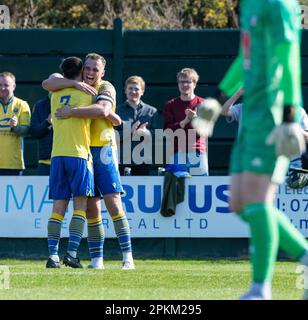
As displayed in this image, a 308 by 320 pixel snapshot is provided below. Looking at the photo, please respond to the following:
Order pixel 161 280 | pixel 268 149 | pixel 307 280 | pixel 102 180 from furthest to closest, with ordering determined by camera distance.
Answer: pixel 102 180 < pixel 161 280 < pixel 307 280 < pixel 268 149

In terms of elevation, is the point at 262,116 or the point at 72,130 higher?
the point at 72,130

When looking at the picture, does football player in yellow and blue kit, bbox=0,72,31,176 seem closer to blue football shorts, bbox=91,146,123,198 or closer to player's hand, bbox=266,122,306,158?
blue football shorts, bbox=91,146,123,198

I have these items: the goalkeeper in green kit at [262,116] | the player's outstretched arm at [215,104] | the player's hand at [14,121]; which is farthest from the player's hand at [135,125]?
the goalkeeper in green kit at [262,116]

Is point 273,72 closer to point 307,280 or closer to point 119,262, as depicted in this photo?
point 307,280

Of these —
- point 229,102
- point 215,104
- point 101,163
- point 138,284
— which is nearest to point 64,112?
point 101,163

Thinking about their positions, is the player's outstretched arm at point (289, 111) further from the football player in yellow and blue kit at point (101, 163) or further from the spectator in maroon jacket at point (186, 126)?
the spectator in maroon jacket at point (186, 126)

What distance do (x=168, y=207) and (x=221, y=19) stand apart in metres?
13.4

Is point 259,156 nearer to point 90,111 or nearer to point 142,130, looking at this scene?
point 90,111

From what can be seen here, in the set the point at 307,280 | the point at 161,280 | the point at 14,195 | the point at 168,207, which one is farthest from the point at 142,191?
the point at 307,280

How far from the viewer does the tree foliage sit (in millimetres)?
25844

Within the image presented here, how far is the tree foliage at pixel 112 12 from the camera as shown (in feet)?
84.8

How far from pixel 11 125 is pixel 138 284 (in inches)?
220

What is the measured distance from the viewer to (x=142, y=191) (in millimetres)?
13844

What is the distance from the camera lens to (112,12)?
2647cm
